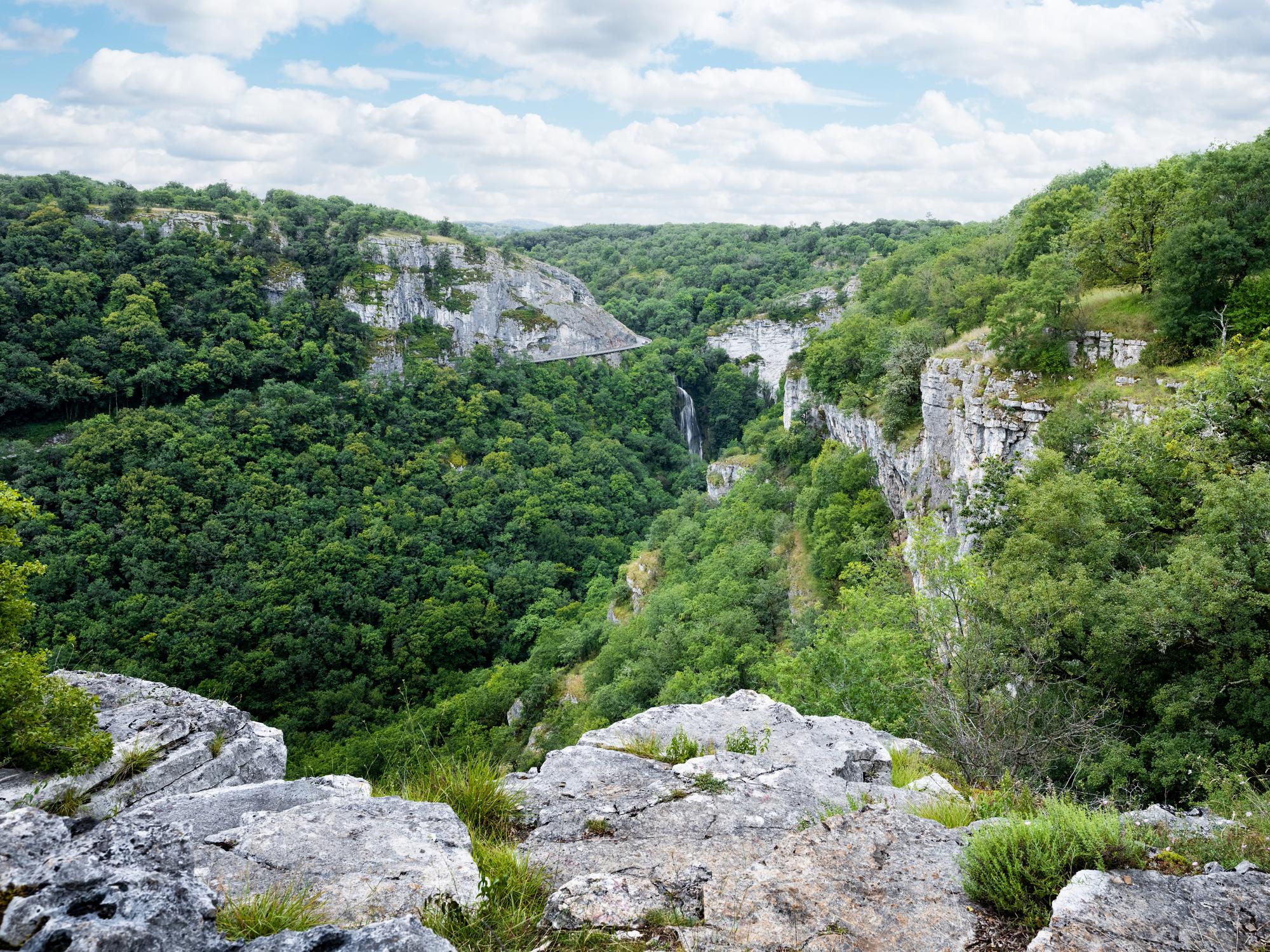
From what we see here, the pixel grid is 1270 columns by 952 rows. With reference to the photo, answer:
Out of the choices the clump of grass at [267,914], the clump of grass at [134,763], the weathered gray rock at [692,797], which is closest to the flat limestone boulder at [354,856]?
the clump of grass at [267,914]

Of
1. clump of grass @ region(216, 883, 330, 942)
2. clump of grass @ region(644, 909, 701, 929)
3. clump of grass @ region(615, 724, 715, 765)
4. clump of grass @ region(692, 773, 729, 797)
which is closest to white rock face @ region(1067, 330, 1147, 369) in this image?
clump of grass @ region(615, 724, 715, 765)

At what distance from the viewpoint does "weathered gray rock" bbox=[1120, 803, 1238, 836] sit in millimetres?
5539

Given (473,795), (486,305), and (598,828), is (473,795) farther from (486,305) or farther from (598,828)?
(486,305)

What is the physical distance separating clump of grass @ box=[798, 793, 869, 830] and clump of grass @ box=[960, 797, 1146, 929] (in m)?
1.30

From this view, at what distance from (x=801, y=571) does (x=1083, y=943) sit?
96.7 ft

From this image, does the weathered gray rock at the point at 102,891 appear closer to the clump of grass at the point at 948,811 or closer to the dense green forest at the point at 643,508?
the dense green forest at the point at 643,508

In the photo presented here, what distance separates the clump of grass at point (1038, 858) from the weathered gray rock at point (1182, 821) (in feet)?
3.16

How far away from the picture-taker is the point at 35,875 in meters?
3.23

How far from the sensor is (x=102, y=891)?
10.3 ft

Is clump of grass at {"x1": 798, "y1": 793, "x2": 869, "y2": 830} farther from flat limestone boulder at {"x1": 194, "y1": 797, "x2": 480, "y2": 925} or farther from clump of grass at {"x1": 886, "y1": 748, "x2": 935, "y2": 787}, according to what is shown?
flat limestone boulder at {"x1": 194, "y1": 797, "x2": 480, "y2": 925}

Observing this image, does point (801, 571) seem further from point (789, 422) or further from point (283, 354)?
point (283, 354)

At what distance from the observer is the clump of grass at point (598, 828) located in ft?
19.1

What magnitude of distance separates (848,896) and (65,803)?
655 centimetres

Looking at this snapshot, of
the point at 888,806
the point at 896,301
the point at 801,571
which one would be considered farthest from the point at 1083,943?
the point at 896,301
